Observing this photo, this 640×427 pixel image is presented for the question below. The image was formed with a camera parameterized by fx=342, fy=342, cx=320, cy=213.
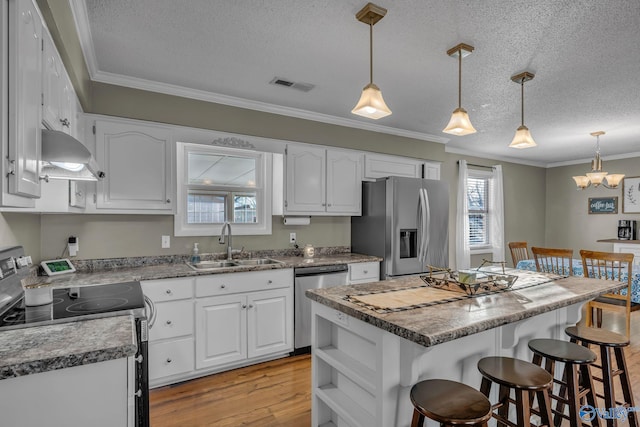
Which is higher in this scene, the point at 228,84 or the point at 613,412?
the point at 228,84

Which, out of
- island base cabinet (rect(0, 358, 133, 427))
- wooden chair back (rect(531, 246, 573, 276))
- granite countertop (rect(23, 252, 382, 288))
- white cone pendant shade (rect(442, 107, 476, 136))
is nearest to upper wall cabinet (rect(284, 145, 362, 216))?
granite countertop (rect(23, 252, 382, 288))

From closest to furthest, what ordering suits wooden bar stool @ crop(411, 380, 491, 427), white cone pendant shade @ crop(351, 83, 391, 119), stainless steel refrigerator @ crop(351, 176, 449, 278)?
wooden bar stool @ crop(411, 380, 491, 427)
white cone pendant shade @ crop(351, 83, 391, 119)
stainless steel refrigerator @ crop(351, 176, 449, 278)

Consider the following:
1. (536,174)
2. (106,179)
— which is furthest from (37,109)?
(536,174)

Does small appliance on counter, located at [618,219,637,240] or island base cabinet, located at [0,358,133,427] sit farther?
small appliance on counter, located at [618,219,637,240]

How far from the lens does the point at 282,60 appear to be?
101 inches

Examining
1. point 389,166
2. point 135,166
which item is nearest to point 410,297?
point 135,166

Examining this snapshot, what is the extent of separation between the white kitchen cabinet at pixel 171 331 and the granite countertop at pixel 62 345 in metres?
1.22

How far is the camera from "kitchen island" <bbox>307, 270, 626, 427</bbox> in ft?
4.73

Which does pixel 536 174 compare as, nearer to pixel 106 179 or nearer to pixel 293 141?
pixel 293 141

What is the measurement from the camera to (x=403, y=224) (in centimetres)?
373

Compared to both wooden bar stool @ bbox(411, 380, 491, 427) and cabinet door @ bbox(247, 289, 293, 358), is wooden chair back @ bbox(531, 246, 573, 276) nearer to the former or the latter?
cabinet door @ bbox(247, 289, 293, 358)

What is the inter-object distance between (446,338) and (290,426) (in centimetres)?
141

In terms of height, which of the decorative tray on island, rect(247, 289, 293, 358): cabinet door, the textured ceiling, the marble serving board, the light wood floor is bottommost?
the light wood floor

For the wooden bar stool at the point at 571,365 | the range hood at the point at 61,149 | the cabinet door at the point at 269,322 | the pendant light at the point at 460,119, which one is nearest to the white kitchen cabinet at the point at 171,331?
the cabinet door at the point at 269,322
